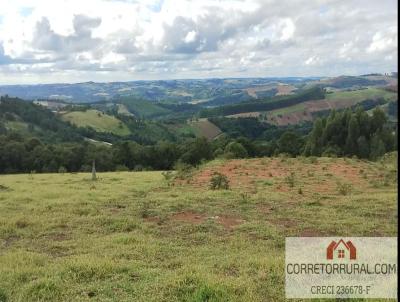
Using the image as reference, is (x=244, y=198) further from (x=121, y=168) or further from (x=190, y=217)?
(x=121, y=168)

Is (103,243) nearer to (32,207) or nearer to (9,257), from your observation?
(9,257)

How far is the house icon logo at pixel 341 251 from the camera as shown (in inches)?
342

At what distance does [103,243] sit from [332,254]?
18.2 feet

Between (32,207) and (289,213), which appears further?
(32,207)

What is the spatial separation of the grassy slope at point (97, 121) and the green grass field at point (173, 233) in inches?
6105

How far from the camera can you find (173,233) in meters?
12.3

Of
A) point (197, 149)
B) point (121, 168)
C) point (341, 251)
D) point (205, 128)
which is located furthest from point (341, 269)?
point (205, 128)

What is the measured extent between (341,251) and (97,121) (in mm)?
178768

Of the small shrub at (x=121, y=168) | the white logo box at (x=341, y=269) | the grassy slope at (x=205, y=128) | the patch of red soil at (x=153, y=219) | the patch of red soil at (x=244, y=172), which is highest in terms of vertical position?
the white logo box at (x=341, y=269)

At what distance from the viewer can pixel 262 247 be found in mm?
10555

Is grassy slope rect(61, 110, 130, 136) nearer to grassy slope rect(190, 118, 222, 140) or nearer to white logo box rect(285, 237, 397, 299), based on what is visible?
grassy slope rect(190, 118, 222, 140)

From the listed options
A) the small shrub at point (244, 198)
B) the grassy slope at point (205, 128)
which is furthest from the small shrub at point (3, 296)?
the grassy slope at point (205, 128)

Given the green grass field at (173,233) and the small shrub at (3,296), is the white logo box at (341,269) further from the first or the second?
the small shrub at (3,296)

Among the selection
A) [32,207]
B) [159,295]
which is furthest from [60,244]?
[32,207]
